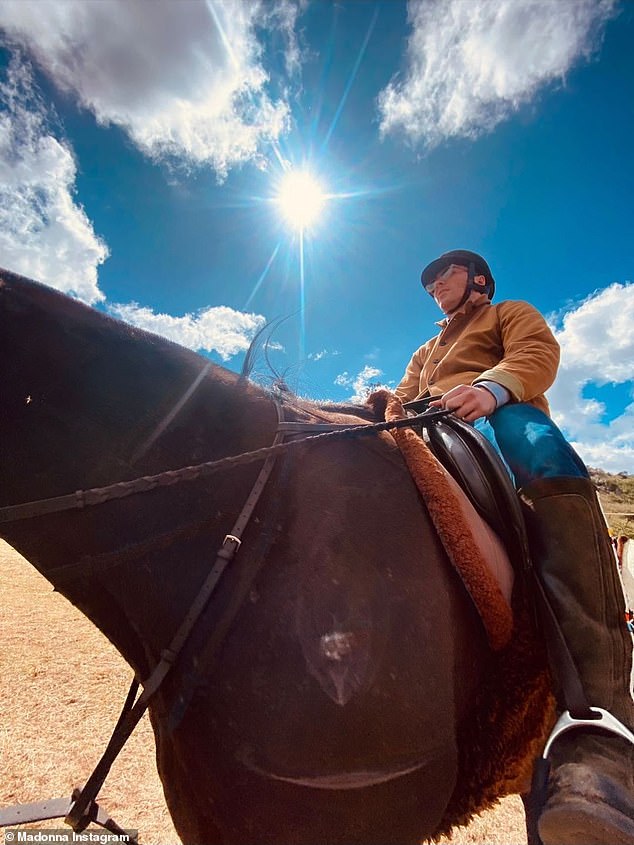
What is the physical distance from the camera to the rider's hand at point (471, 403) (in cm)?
195

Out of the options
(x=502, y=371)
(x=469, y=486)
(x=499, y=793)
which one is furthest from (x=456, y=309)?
(x=499, y=793)

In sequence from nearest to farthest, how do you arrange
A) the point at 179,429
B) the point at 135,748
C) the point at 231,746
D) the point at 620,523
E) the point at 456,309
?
the point at 231,746, the point at 179,429, the point at 456,309, the point at 135,748, the point at 620,523

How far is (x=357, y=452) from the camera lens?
1707 mm

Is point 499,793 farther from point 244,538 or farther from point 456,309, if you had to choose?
point 456,309

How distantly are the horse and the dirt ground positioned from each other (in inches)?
104

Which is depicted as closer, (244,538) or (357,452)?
(244,538)

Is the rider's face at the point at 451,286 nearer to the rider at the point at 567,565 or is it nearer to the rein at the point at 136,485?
the rider at the point at 567,565

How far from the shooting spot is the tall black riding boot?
1352 millimetres

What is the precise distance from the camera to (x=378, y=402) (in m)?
2.25

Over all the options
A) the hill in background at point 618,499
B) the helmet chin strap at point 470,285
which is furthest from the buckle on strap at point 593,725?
the hill in background at point 618,499

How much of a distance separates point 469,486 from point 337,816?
4.22 feet

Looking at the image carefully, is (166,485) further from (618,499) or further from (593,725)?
(618,499)

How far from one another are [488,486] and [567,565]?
1.46 feet

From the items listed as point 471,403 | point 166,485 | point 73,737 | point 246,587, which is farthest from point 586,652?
point 73,737
